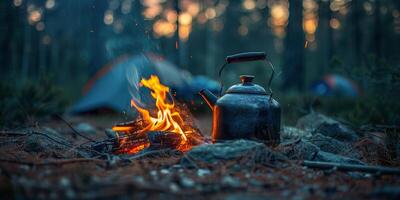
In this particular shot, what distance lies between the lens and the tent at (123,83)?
1053 centimetres

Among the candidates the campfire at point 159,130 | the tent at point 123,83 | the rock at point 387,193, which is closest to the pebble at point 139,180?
the campfire at point 159,130

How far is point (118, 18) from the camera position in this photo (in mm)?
29203

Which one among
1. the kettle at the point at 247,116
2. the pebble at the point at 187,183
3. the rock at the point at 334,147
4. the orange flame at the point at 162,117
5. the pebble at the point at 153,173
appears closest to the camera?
the pebble at the point at 187,183

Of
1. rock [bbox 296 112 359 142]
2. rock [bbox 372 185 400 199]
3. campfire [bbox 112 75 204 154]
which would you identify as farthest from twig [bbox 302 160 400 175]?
rock [bbox 296 112 359 142]

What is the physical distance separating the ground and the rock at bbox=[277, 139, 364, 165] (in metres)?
0.31

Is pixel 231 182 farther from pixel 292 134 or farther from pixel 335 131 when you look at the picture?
pixel 335 131

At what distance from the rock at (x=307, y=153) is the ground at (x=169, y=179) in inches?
12.1

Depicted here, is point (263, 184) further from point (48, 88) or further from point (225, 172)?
point (48, 88)

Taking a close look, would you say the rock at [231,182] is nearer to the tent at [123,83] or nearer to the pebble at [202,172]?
the pebble at [202,172]

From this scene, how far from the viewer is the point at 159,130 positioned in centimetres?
435

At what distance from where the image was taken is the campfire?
14.0 ft

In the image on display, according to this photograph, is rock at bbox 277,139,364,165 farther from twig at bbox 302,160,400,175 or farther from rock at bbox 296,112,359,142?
rock at bbox 296,112,359,142

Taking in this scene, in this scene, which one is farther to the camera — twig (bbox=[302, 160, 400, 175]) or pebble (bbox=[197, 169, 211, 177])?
twig (bbox=[302, 160, 400, 175])

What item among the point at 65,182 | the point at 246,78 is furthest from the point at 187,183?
the point at 246,78
